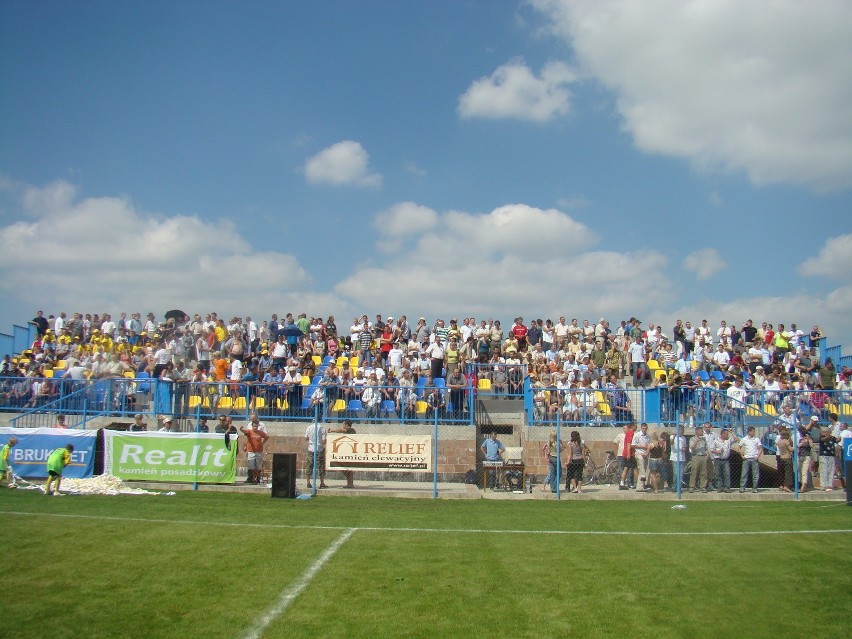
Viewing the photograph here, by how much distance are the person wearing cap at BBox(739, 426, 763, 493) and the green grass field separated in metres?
4.01

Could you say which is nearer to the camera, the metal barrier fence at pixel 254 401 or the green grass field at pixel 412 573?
the green grass field at pixel 412 573

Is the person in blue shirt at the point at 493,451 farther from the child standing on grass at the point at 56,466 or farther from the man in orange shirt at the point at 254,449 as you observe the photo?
the child standing on grass at the point at 56,466

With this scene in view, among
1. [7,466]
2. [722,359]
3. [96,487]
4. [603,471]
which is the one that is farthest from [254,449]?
[722,359]

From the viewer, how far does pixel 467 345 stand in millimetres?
25516

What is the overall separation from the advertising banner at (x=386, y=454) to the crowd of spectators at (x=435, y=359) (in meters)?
2.29

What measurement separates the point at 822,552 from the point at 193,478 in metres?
14.1

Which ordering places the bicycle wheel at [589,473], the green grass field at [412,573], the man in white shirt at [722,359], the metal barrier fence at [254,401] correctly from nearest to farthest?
the green grass field at [412,573], the bicycle wheel at [589,473], the metal barrier fence at [254,401], the man in white shirt at [722,359]

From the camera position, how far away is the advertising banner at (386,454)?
64.3 ft

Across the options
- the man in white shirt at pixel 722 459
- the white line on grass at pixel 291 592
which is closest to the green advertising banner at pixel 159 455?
the white line on grass at pixel 291 592

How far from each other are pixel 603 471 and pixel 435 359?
6.36 meters

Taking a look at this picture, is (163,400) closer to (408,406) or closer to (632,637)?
(408,406)

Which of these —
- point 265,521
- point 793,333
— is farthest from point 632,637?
point 793,333

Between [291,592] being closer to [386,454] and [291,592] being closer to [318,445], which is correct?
[386,454]

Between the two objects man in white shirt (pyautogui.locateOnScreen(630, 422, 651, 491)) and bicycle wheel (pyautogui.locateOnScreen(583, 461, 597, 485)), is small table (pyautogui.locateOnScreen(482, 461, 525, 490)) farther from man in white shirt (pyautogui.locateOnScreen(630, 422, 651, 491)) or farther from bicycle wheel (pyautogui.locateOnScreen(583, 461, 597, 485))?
man in white shirt (pyautogui.locateOnScreen(630, 422, 651, 491))
